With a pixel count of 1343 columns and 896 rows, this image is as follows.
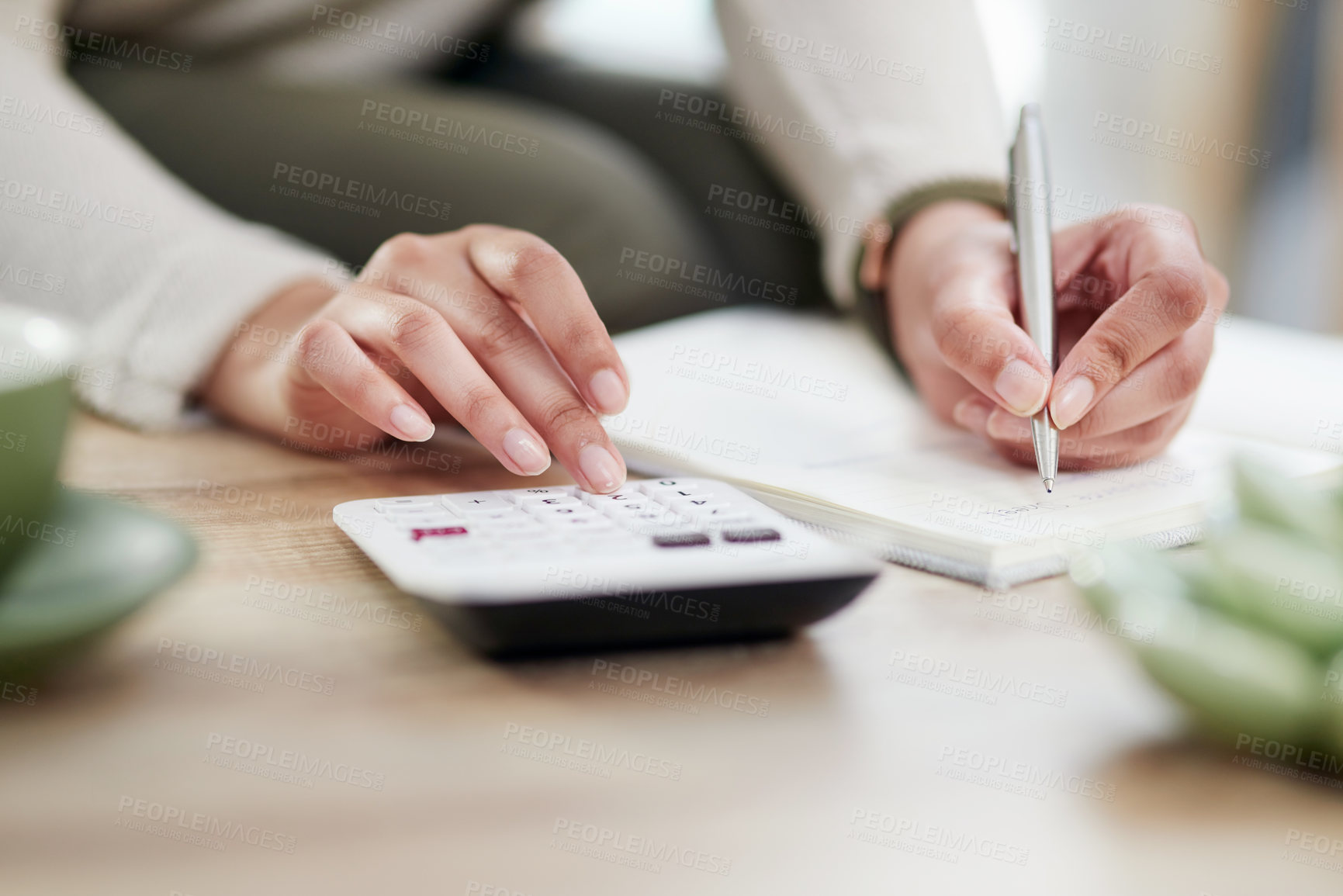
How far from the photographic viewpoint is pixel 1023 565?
1.27 feet

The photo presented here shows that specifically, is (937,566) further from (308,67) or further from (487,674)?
(308,67)

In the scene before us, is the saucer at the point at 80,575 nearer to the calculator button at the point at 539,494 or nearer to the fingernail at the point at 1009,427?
the calculator button at the point at 539,494

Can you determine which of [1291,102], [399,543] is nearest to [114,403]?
[399,543]

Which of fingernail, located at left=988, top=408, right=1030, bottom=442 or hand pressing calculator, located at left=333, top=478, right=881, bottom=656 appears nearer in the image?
hand pressing calculator, located at left=333, top=478, right=881, bottom=656

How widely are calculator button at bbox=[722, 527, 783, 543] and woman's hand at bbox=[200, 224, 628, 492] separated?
0.28 feet

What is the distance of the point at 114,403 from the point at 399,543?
311mm

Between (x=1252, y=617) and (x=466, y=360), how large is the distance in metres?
0.32

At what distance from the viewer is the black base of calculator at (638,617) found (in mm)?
301

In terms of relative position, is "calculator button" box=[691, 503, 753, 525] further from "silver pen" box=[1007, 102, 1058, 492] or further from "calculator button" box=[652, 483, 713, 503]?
"silver pen" box=[1007, 102, 1058, 492]

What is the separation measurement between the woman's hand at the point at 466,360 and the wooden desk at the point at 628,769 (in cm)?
11

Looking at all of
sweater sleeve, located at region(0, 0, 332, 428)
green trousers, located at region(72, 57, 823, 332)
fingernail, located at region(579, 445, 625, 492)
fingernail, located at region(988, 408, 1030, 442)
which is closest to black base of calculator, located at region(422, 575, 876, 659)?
fingernail, located at region(579, 445, 625, 492)

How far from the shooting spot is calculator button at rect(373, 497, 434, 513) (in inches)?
15.2

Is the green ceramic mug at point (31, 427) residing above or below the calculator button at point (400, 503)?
above

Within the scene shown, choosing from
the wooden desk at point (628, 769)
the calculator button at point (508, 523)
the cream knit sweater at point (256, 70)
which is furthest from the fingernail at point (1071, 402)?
the cream knit sweater at point (256, 70)
